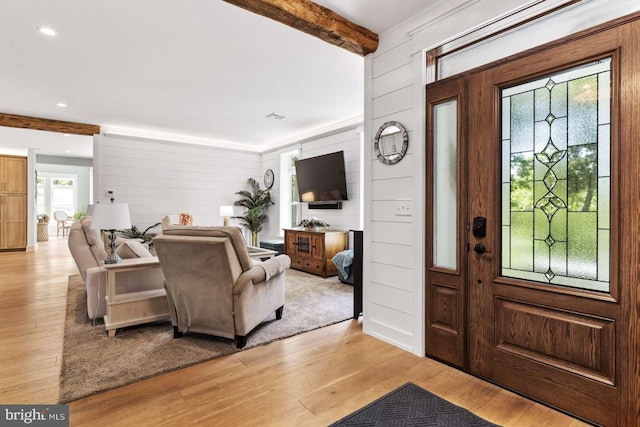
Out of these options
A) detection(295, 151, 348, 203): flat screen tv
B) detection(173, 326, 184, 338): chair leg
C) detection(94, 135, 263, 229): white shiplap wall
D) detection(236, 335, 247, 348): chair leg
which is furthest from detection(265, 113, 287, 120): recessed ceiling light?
detection(236, 335, 247, 348): chair leg

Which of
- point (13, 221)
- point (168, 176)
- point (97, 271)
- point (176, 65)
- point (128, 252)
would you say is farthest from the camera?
point (13, 221)

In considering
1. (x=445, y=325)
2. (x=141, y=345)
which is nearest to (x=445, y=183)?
(x=445, y=325)

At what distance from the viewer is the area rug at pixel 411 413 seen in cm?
172

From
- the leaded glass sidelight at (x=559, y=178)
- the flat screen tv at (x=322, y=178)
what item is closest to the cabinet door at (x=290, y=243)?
the flat screen tv at (x=322, y=178)

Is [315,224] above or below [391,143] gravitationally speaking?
below

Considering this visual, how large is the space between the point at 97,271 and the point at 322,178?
391 centimetres

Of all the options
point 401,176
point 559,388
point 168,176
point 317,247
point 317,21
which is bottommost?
point 559,388

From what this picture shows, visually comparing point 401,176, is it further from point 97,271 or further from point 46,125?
point 46,125

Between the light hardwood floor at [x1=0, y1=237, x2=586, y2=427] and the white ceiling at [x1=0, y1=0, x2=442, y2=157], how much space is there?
8.87 ft

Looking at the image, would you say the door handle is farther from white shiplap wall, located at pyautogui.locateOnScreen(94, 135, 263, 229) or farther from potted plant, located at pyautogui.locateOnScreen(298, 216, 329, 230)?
white shiplap wall, located at pyautogui.locateOnScreen(94, 135, 263, 229)

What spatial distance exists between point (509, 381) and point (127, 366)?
2.56 m

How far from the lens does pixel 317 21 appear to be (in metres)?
2.47

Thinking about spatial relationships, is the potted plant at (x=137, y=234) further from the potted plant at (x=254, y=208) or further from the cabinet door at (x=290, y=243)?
the cabinet door at (x=290, y=243)

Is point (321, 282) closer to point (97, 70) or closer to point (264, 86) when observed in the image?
point (264, 86)
